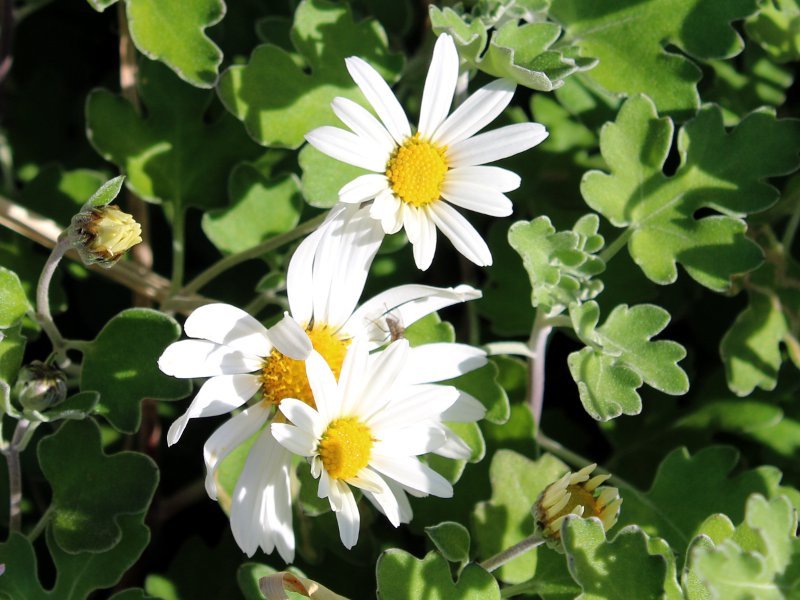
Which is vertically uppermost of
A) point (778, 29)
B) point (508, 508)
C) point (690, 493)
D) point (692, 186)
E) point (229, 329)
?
point (778, 29)

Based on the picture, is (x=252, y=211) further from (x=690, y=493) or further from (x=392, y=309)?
(x=690, y=493)

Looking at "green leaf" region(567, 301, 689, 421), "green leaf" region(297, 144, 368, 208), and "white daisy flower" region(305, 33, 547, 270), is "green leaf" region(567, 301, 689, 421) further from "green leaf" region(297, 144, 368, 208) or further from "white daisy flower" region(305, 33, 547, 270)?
"green leaf" region(297, 144, 368, 208)

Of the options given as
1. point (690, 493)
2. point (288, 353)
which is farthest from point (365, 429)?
point (690, 493)

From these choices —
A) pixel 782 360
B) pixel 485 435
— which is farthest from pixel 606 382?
pixel 782 360

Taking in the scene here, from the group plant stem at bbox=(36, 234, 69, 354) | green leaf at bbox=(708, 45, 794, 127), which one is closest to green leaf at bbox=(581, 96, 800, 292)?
green leaf at bbox=(708, 45, 794, 127)

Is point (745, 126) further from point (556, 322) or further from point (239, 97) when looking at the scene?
point (239, 97)

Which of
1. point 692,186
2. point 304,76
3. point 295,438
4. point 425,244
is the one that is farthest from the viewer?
point 692,186

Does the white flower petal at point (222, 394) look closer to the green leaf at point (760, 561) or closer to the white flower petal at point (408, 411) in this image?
the white flower petal at point (408, 411)
